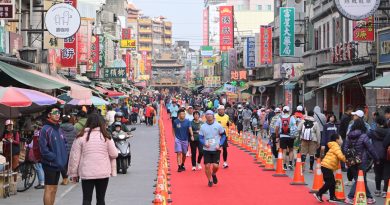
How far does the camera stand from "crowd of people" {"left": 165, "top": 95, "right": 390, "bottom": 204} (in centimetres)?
1336

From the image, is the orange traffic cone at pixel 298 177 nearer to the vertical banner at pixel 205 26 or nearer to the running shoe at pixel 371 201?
the running shoe at pixel 371 201

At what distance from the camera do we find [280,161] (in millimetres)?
18703

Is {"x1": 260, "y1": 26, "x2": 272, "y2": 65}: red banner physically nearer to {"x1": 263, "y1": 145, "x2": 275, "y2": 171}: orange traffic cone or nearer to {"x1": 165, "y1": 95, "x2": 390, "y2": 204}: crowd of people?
{"x1": 165, "y1": 95, "x2": 390, "y2": 204}: crowd of people

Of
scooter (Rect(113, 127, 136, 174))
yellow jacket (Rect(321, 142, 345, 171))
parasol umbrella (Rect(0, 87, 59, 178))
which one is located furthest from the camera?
scooter (Rect(113, 127, 136, 174))

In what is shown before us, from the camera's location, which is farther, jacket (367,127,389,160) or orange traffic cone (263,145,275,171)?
orange traffic cone (263,145,275,171)

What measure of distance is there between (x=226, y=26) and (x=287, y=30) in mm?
45727

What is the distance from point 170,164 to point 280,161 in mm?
4482

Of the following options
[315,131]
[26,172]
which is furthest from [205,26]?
[26,172]

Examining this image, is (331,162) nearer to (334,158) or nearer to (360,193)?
(334,158)

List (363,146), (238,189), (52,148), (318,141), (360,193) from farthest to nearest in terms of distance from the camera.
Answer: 1. (318,141)
2. (238,189)
3. (363,146)
4. (360,193)
5. (52,148)

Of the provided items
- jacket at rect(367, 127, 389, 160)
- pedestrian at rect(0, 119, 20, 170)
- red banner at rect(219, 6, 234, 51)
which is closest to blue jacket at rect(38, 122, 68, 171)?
pedestrian at rect(0, 119, 20, 170)

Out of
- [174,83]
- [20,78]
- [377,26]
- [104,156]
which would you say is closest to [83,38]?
[377,26]

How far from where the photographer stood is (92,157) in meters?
9.78

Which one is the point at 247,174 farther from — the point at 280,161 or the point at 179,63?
the point at 179,63
